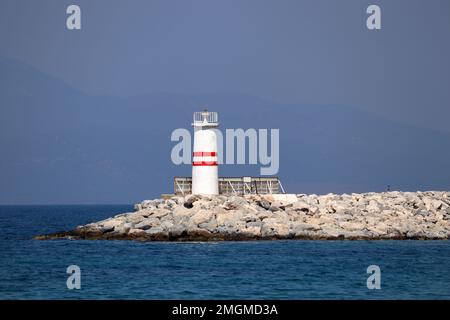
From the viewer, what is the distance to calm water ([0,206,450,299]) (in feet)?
113

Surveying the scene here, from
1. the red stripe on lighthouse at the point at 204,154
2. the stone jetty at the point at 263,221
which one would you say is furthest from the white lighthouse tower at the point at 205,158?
the stone jetty at the point at 263,221

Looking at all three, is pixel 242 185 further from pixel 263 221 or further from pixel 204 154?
pixel 263 221

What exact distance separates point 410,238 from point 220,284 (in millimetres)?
17933

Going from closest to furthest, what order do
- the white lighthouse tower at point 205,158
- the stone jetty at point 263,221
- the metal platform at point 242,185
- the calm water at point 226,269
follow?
the calm water at point 226,269
the stone jetty at point 263,221
the white lighthouse tower at point 205,158
the metal platform at point 242,185

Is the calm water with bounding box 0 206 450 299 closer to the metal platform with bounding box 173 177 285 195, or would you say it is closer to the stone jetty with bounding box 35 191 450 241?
the stone jetty with bounding box 35 191 450 241

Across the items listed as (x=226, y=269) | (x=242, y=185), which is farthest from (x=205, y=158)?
(x=226, y=269)

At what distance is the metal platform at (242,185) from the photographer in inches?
2242

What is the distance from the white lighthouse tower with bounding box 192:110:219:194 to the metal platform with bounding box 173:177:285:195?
2.99 meters

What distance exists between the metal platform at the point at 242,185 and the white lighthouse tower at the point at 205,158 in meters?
2.99

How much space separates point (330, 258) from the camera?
43344mm

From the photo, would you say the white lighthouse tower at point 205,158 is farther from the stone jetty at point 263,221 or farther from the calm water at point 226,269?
the calm water at point 226,269

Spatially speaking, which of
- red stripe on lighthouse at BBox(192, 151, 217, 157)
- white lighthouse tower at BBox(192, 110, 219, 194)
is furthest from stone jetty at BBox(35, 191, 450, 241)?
red stripe on lighthouse at BBox(192, 151, 217, 157)

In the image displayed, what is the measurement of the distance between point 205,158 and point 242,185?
4.67 meters
